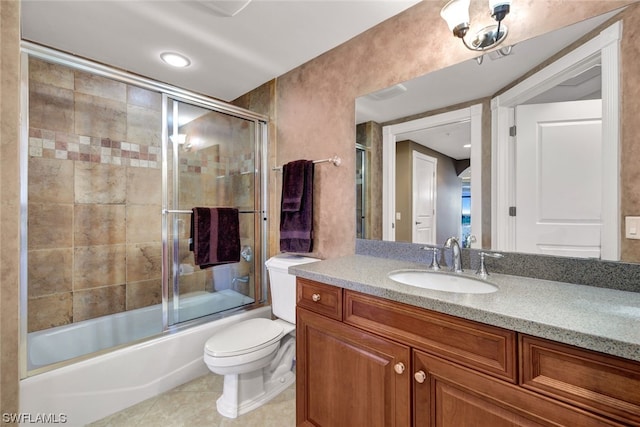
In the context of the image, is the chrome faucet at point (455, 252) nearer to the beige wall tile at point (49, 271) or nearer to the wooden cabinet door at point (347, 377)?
the wooden cabinet door at point (347, 377)

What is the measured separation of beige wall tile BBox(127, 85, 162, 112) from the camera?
2.23m

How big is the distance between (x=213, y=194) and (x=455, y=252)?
2038 mm

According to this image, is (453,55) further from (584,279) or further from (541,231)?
(584,279)

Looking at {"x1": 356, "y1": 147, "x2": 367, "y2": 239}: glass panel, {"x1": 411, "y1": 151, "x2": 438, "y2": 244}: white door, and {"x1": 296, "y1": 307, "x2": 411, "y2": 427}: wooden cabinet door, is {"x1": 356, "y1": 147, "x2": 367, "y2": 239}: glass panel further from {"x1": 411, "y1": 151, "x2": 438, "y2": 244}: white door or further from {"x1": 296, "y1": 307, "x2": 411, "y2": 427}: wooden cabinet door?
{"x1": 296, "y1": 307, "x2": 411, "y2": 427}: wooden cabinet door

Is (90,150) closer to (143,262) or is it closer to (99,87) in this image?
(99,87)

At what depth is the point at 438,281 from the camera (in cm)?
128

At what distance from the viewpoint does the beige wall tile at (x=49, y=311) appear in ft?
5.99

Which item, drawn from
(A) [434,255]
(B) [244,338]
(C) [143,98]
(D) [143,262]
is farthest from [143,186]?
(A) [434,255]

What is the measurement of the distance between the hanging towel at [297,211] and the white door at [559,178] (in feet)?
4.05

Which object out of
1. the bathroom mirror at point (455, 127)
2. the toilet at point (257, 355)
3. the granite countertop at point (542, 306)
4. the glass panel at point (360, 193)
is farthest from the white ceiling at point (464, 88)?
the toilet at point (257, 355)

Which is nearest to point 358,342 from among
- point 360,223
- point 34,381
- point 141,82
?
point 360,223

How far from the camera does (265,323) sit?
1.84 m

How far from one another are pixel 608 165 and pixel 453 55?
2.64 feet

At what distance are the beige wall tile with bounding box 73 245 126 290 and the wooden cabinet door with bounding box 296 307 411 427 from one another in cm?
170
